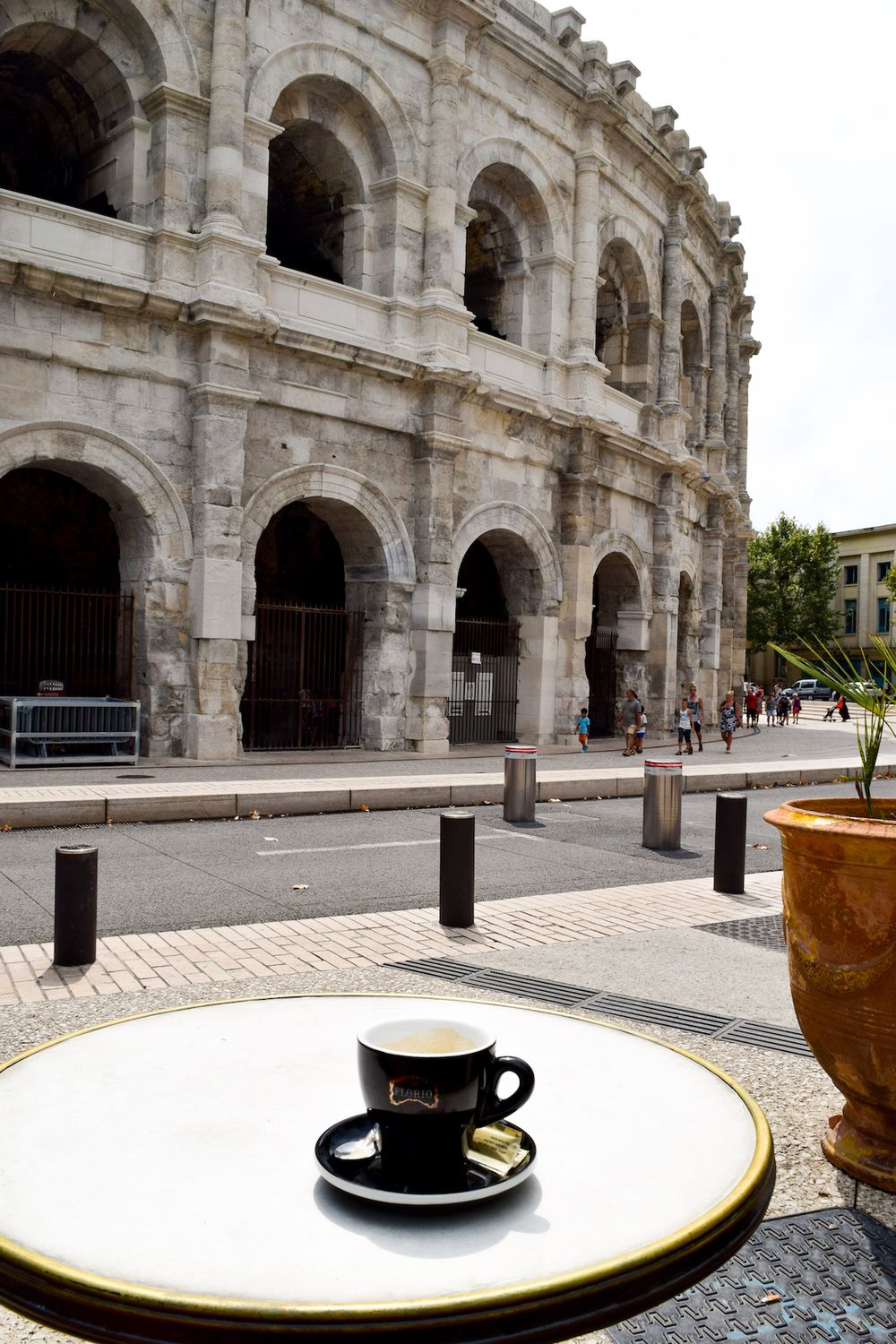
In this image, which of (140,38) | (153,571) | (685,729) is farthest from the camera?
(685,729)

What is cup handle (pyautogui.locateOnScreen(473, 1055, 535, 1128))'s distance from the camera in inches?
63.3

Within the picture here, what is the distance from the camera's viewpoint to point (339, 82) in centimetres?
1795

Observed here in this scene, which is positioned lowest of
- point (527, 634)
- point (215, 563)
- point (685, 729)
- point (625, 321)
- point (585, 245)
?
point (685, 729)

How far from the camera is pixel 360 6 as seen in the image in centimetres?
1808

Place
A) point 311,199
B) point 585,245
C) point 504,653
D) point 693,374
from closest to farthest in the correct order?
point 311,199, point 504,653, point 585,245, point 693,374

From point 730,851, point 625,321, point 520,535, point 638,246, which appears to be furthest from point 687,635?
point 730,851

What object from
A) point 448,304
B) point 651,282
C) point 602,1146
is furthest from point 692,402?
point 602,1146

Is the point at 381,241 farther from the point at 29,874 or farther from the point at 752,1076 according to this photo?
the point at 752,1076

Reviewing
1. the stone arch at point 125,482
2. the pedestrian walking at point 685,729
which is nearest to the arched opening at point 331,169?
the stone arch at point 125,482

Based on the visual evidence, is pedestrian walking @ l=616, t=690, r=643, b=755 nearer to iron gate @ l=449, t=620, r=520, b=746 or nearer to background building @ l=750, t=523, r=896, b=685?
iron gate @ l=449, t=620, r=520, b=746

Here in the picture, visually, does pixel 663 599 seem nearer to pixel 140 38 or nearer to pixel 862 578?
pixel 140 38

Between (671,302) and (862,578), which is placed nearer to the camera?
(671,302)

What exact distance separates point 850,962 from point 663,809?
24.0 feet

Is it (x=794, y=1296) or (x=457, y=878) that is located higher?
(x=457, y=878)
